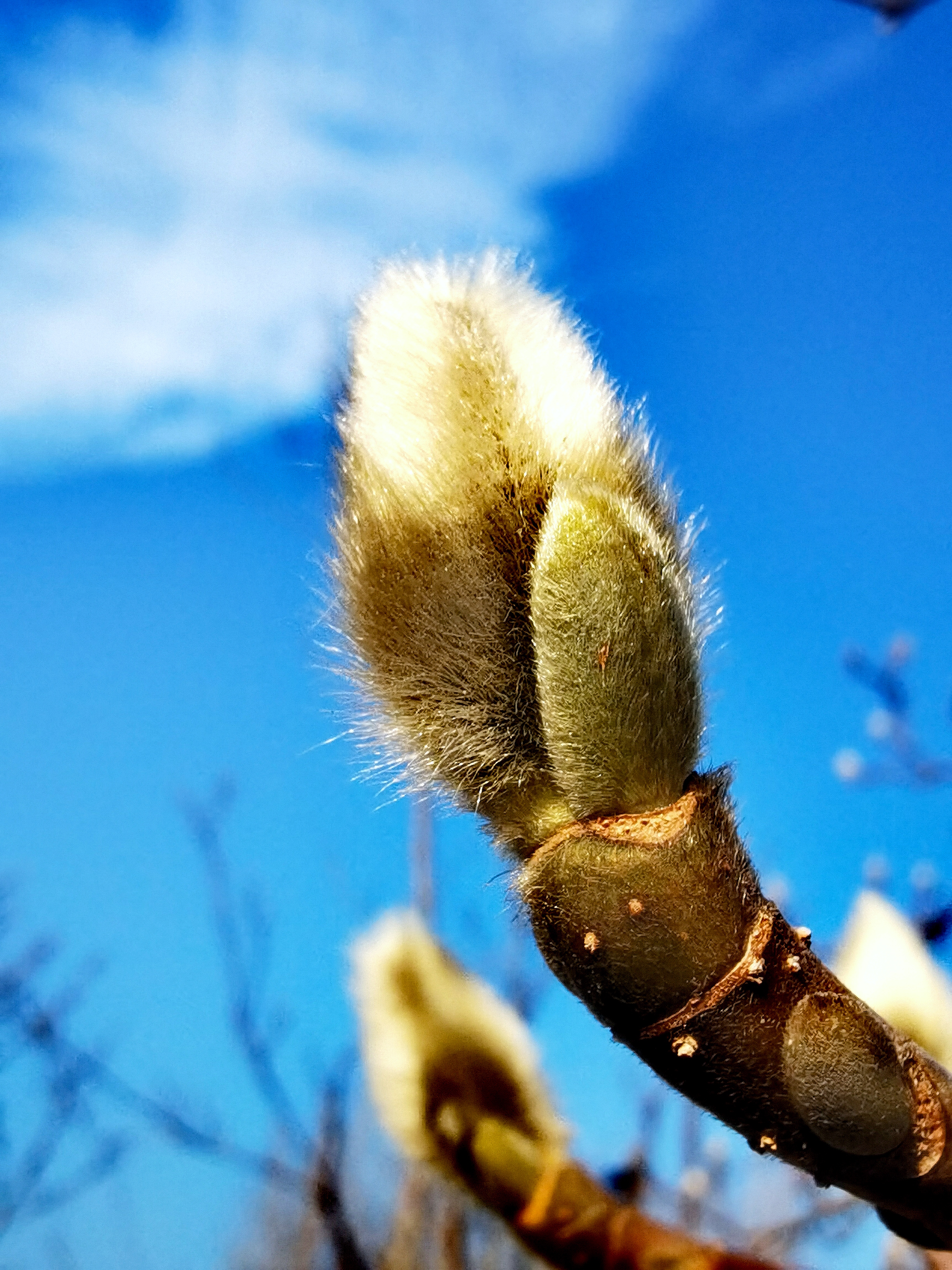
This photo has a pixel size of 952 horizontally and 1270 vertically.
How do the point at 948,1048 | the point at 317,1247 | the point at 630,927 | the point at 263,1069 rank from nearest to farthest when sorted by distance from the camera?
1. the point at 630,927
2. the point at 948,1048
3. the point at 263,1069
4. the point at 317,1247

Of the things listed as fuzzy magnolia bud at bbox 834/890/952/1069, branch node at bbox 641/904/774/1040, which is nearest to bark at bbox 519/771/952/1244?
branch node at bbox 641/904/774/1040

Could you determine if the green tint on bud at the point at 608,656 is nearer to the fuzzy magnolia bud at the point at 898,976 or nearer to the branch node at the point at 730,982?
the branch node at the point at 730,982

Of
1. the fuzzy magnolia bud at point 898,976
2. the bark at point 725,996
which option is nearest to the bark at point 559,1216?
the fuzzy magnolia bud at point 898,976

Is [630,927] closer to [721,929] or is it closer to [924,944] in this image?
[721,929]

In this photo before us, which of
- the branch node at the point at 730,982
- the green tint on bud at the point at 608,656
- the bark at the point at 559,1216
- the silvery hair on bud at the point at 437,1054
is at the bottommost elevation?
the bark at the point at 559,1216

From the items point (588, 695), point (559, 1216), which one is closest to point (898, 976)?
point (559, 1216)

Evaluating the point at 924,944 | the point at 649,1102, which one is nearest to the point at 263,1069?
the point at 649,1102
